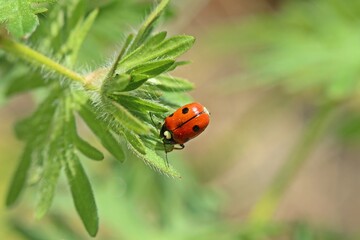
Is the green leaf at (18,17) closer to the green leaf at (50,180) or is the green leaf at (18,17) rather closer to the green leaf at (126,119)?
the green leaf at (126,119)

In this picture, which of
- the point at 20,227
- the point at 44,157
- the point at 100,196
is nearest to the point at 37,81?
the point at 44,157

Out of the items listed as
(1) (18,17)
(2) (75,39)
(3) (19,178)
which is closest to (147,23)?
(1) (18,17)

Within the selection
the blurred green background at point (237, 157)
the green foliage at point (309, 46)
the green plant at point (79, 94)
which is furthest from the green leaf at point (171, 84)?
the green foliage at point (309, 46)

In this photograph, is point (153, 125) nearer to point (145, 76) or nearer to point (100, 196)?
point (145, 76)

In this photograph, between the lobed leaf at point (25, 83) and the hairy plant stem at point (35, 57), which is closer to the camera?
the hairy plant stem at point (35, 57)

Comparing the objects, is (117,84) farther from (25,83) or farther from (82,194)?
(25,83)
